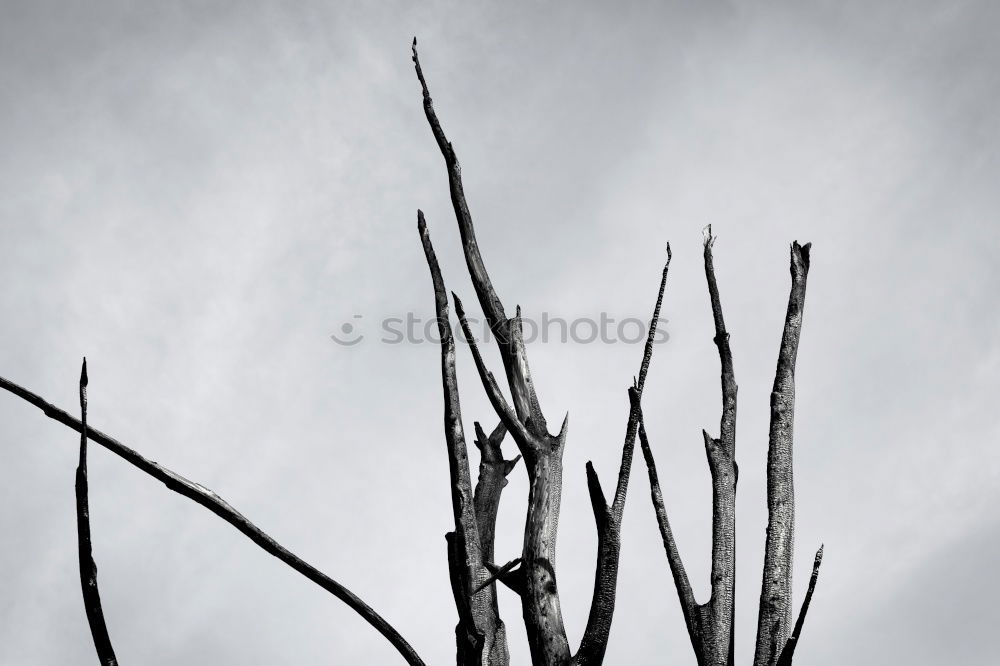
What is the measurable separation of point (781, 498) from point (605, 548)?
0.67m

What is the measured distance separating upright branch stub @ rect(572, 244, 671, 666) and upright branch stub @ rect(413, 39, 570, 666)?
91mm

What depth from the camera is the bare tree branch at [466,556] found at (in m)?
2.82

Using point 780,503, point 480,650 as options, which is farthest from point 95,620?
point 780,503

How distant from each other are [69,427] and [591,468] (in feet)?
5.08

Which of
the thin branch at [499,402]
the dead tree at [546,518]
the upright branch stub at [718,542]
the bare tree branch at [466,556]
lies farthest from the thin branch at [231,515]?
the upright branch stub at [718,542]

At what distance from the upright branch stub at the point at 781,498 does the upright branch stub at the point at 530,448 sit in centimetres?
64

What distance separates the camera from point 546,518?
9.36 ft

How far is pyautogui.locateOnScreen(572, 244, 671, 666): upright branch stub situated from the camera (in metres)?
2.60

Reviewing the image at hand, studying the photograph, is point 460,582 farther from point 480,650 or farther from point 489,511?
point 489,511

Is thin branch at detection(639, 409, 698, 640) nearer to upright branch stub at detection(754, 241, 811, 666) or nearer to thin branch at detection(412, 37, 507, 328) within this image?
upright branch stub at detection(754, 241, 811, 666)

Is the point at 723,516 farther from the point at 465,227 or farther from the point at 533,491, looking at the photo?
the point at 465,227

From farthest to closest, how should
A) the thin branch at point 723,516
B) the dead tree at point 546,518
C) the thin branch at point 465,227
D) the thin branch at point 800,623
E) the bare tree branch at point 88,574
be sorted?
the thin branch at point 465,227 < the thin branch at point 723,516 < the dead tree at point 546,518 < the thin branch at point 800,623 < the bare tree branch at point 88,574

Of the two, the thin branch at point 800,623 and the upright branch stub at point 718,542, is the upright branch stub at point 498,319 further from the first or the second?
the thin branch at point 800,623

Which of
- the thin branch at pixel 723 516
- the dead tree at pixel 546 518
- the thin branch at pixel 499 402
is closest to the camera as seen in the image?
the dead tree at pixel 546 518
